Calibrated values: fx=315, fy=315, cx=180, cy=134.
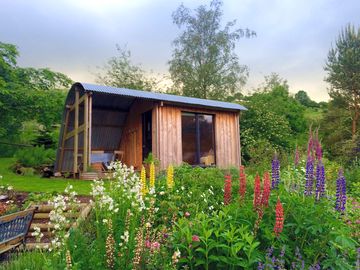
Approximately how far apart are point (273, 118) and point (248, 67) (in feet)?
27.3

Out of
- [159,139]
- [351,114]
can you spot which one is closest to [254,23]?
[351,114]

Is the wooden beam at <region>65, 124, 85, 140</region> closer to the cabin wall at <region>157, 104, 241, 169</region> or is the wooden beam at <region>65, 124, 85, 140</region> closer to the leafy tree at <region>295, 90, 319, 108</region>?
the cabin wall at <region>157, 104, 241, 169</region>

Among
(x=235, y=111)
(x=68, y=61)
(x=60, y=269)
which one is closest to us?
Result: (x=60, y=269)

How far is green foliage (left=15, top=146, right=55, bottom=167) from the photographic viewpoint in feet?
43.0

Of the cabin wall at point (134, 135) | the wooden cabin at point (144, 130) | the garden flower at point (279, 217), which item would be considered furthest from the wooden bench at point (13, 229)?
the cabin wall at point (134, 135)

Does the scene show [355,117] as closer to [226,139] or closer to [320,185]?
[226,139]

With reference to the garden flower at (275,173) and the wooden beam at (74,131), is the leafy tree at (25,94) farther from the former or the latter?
the garden flower at (275,173)

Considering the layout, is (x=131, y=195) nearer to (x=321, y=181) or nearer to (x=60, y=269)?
(x=60, y=269)

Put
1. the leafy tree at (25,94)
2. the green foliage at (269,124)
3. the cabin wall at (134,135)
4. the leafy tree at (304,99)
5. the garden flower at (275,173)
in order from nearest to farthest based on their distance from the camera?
1. the garden flower at (275,173)
2. the leafy tree at (25,94)
3. the cabin wall at (134,135)
4. the green foliage at (269,124)
5. the leafy tree at (304,99)

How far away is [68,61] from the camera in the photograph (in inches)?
620

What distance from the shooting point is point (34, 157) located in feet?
44.1

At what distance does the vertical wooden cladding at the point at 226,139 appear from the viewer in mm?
12492

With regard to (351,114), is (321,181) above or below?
below

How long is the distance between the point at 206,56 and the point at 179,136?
1527 cm
